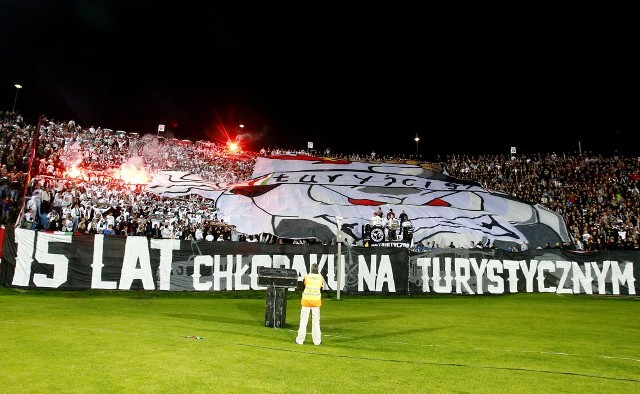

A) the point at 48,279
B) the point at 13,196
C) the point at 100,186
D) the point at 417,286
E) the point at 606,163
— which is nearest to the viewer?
the point at 48,279

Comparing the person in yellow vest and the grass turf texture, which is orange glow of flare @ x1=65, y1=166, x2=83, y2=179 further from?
the person in yellow vest

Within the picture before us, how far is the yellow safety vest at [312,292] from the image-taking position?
32.5 ft

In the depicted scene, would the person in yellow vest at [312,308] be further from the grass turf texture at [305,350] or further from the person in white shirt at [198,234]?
the person in white shirt at [198,234]

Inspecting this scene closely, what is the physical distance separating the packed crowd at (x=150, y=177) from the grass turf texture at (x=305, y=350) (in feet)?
33.5

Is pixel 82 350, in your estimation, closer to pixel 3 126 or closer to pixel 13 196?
pixel 13 196

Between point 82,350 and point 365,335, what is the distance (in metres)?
6.14

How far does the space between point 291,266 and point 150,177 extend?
16763 mm

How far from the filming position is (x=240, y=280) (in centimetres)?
2067

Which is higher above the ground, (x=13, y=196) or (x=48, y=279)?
(x=13, y=196)

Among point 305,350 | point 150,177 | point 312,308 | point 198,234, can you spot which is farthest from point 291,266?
point 150,177

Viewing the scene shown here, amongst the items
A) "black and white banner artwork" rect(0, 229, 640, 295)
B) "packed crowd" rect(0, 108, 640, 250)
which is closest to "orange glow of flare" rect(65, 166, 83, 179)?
"packed crowd" rect(0, 108, 640, 250)

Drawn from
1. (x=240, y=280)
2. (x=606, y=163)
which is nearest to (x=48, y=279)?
(x=240, y=280)

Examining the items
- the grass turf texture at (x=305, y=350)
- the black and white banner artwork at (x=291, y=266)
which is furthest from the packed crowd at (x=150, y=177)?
the grass turf texture at (x=305, y=350)

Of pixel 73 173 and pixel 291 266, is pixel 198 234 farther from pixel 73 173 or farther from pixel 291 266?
pixel 73 173
